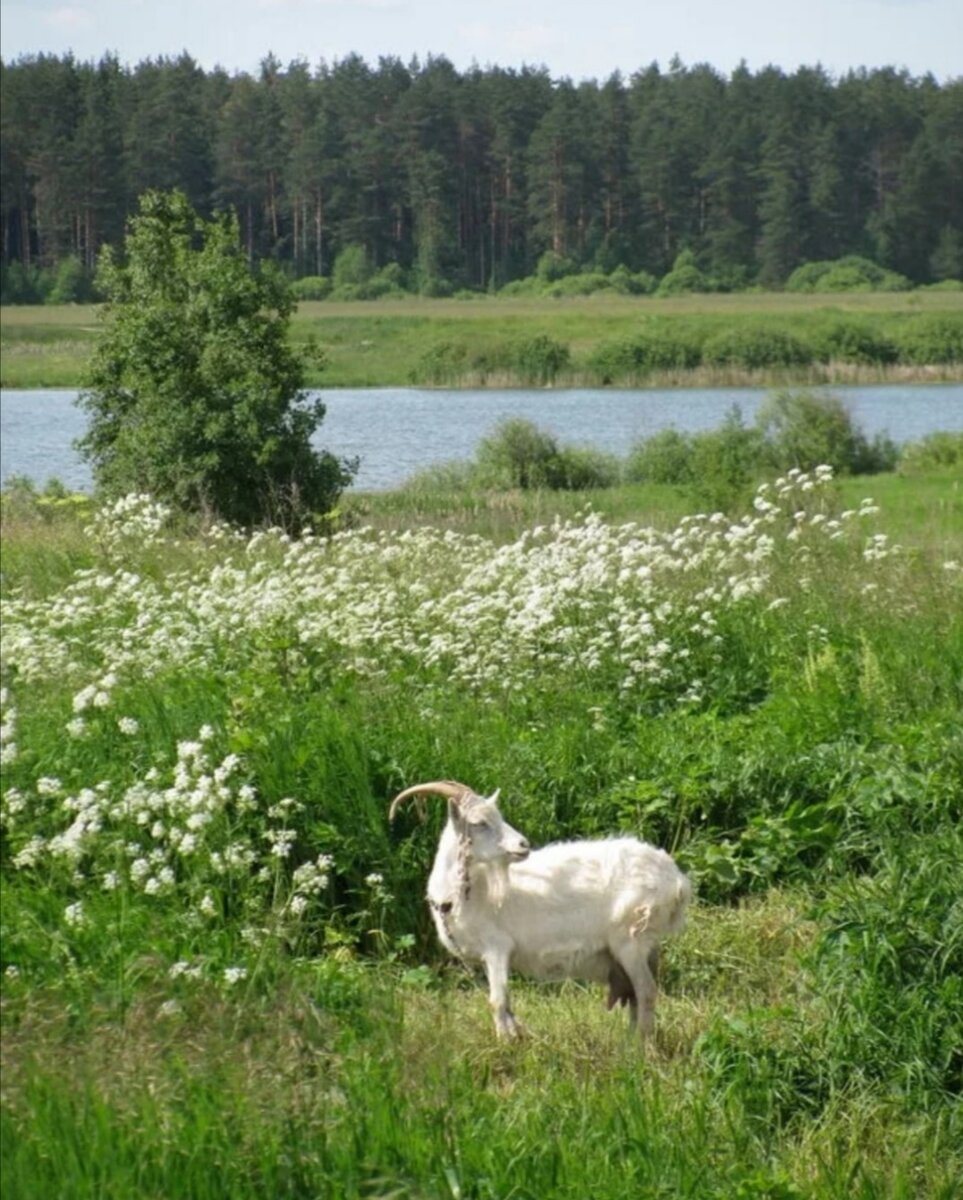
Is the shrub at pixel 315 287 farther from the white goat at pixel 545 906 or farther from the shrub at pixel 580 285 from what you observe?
the white goat at pixel 545 906

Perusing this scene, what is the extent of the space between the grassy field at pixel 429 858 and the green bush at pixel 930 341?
185 ft

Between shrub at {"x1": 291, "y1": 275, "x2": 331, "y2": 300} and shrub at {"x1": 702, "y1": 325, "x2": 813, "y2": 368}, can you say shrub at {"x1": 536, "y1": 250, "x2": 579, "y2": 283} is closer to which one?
shrub at {"x1": 291, "y1": 275, "x2": 331, "y2": 300}

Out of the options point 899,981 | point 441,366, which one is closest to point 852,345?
point 441,366

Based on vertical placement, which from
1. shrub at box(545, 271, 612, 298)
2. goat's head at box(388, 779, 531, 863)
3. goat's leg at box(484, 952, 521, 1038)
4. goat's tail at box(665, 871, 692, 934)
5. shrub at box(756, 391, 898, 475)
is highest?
goat's head at box(388, 779, 531, 863)

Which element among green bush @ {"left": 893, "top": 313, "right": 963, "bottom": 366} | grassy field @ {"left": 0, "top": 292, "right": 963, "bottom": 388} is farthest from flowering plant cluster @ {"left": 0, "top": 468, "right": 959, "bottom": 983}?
green bush @ {"left": 893, "top": 313, "right": 963, "bottom": 366}

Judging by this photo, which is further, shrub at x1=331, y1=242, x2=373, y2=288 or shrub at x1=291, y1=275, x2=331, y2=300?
shrub at x1=331, y1=242, x2=373, y2=288

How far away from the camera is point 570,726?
10156 millimetres


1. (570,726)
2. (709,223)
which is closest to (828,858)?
(570,726)

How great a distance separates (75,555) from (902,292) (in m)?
92.3

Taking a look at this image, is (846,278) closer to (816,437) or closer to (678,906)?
(816,437)

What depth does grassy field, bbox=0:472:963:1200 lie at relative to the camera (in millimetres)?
5500

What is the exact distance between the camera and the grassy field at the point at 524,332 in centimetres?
6475

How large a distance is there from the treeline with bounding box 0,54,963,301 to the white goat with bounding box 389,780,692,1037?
90.7 meters

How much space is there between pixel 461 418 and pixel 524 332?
28.6 m
